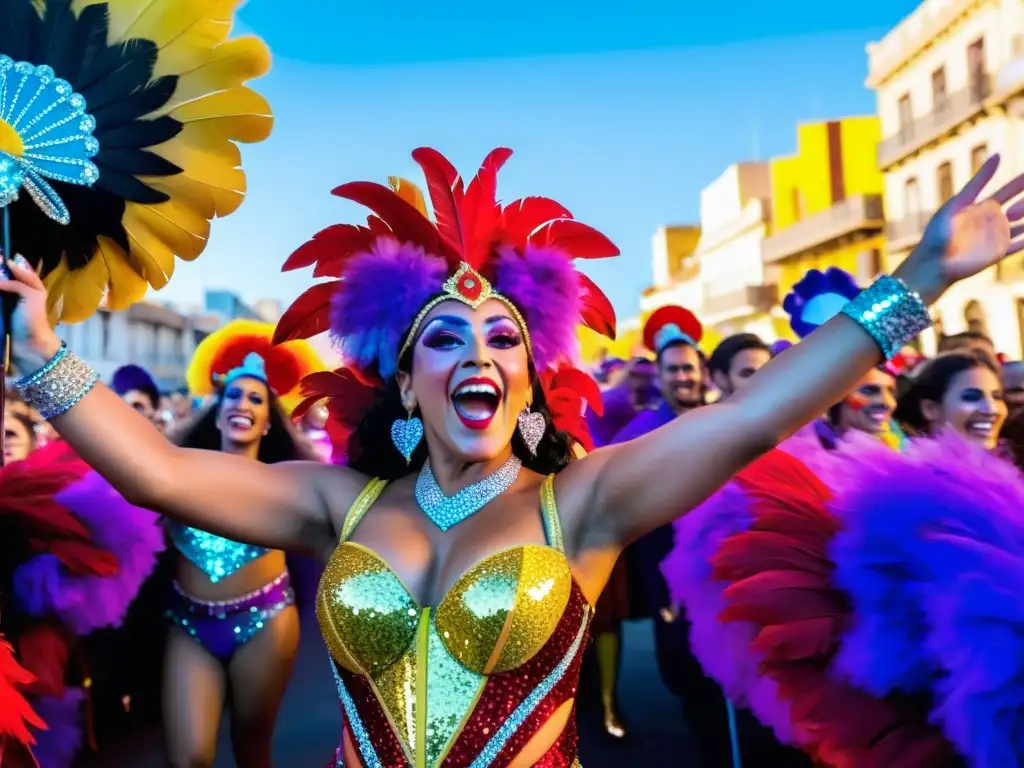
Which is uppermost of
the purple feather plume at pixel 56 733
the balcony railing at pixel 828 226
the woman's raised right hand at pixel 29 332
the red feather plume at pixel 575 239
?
the balcony railing at pixel 828 226

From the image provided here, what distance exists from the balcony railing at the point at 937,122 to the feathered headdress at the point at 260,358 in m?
18.6

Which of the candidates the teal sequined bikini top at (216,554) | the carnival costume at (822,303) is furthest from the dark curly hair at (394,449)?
the carnival costume at (822,303)

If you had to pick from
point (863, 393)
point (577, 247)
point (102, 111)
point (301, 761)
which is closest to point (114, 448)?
point (102, 111)

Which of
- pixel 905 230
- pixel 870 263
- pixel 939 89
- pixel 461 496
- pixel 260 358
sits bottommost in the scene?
pixel 461 496

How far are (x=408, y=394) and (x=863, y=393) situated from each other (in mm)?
2238

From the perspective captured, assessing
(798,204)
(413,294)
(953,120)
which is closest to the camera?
(413,294)

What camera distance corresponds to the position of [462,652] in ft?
5.81

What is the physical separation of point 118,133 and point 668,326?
145 inches

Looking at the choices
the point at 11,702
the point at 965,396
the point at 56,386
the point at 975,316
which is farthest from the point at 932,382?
the point at 975,316

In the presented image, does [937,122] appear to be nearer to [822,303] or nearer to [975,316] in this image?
[975,316]

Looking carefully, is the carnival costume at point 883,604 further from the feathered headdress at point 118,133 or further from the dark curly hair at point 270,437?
the dark curly hair at point 270,437

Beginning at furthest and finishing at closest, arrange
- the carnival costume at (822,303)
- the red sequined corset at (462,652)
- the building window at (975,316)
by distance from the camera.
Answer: the building window at (975,316) < the carnival costume at (822,303) < the red sequined corset at (462,652)

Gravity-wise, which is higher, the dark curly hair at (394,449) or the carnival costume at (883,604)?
the dark curly hair at (394,449)

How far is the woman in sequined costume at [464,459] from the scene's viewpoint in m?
1.64
